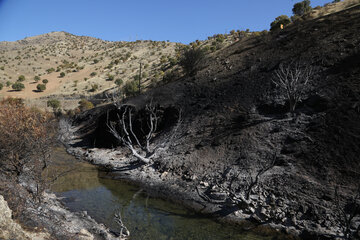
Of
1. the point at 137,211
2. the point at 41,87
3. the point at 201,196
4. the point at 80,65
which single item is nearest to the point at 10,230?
the point at 137,211

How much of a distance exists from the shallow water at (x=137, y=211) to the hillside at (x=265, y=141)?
92cm

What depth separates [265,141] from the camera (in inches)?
589

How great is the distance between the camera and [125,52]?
7800 centimetres

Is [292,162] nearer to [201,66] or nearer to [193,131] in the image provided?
[193,131]

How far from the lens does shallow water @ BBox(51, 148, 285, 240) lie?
9203mm

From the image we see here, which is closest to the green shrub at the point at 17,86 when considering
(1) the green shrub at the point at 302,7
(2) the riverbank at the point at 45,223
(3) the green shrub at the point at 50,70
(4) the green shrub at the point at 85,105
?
(3) the green shrub at the point at 50,70

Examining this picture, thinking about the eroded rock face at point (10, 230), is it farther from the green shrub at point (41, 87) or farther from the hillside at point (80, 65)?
the green shrub at point (41, 87)

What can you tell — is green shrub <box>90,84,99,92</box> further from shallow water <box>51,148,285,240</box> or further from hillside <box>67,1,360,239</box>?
shallow water <box>51,148,285,240</box>

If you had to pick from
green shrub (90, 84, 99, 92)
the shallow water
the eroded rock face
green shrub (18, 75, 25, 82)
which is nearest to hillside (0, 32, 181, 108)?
green shrub (90, 84, 99, 92)

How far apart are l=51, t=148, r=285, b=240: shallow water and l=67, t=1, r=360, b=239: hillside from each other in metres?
0.92

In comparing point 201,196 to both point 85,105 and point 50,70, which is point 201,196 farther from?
point 50,70

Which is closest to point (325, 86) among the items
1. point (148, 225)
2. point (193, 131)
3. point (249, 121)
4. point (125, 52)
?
point (249, 121)

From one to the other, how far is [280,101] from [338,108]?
418cm

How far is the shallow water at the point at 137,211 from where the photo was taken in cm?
920
